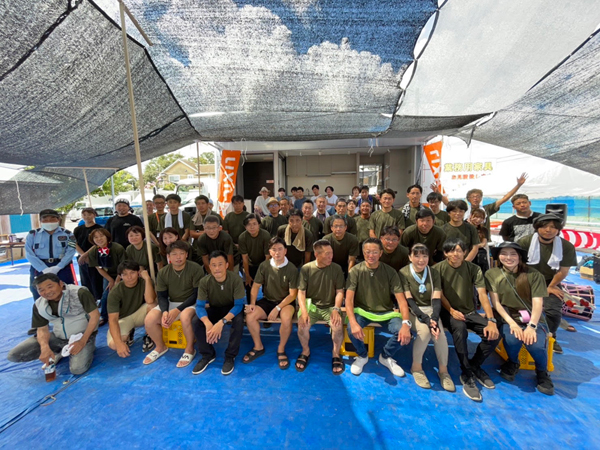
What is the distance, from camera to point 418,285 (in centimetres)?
279

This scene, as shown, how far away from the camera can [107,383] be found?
104 inches

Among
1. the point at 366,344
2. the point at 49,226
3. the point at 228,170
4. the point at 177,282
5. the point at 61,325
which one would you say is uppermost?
the point at 228,170

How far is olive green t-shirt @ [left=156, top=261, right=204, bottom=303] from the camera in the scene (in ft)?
10.3

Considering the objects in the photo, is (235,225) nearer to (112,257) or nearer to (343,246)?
(112,257)

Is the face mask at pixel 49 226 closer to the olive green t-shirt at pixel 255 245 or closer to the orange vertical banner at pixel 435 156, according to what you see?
the olive green t-shirt at pixel 255 245

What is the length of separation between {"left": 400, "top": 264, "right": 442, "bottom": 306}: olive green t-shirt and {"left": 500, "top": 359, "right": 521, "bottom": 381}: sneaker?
0.92m

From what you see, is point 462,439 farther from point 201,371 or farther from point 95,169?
point 95,169

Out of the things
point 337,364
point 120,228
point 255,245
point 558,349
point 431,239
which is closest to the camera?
point 337,364

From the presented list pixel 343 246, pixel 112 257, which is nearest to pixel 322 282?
pixel 343 246

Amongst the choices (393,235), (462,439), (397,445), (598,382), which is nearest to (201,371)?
(397,445)

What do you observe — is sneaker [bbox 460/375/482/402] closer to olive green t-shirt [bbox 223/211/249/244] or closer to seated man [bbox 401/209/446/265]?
seated man [bbox 401/209/446/265]

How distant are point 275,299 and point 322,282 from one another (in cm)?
64

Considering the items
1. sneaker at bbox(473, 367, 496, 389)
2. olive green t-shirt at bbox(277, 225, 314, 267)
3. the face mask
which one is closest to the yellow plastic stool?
sneaker at bbox(473, 367, 496, 389)

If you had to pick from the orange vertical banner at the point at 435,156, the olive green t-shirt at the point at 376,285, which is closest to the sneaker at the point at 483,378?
the olive green t-shirt at the point at 376,285
